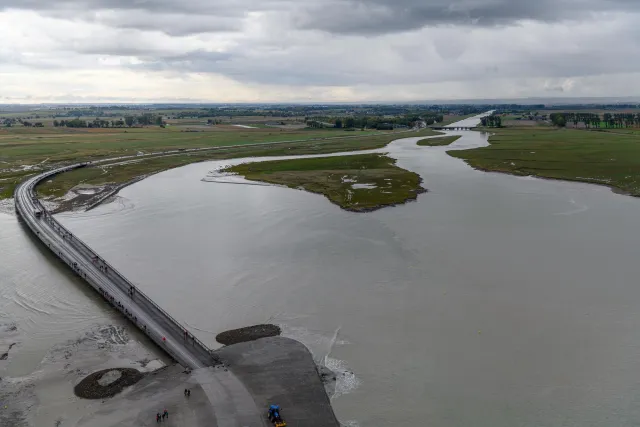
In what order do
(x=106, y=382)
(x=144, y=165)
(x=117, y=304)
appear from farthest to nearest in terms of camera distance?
(x=144, y=165), (x=117, y=304), (x=106, y=382)

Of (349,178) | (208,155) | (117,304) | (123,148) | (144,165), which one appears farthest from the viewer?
(123,148)

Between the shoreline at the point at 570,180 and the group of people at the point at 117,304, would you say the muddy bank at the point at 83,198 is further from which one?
→ the shoreline at the point at 570,180

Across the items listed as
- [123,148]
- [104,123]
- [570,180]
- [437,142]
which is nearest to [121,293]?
[570,180]

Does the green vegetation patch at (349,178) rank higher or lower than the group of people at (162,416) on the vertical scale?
higher

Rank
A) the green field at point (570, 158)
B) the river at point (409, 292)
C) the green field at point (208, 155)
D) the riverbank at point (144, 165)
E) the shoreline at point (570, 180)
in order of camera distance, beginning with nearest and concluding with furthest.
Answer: the river at point (409, 292) → the shoreline at point (570, 180) → the riverbank at point (144, 165) → the green field at point (570, 158) → the green field at point (208, 155)

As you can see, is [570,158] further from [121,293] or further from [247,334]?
[121,293]

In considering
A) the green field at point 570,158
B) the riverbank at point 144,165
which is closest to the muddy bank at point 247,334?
the riverbank at point 144,165

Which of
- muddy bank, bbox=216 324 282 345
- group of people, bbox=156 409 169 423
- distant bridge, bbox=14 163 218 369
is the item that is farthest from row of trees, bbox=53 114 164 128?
group of people, bbox=156 409 169 423
